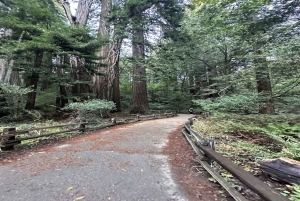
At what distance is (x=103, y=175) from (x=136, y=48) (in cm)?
1191

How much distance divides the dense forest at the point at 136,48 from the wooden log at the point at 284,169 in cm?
457

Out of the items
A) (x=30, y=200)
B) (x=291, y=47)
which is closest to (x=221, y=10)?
(x=291, y=47)

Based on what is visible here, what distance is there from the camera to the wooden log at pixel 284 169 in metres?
2.60

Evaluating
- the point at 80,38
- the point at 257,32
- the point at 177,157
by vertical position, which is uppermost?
the point at 80,38

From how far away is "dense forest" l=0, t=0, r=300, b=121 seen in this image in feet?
21.0

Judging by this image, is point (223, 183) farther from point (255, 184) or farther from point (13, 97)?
point (13, 97)

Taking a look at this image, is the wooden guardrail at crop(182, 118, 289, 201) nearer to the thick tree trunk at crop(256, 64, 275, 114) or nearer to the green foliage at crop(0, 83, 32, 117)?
the thick tree trunk at crop(256, 64, 275, 114)

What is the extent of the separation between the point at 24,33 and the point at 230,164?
1184cm

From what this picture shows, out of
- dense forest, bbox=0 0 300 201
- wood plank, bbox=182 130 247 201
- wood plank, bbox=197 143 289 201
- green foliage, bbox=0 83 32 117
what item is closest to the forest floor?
dense forest, bbox=0 0 300 201

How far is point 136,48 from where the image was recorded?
13820 millimetres

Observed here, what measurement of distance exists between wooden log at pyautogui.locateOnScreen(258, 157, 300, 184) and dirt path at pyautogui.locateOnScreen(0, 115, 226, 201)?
38.7 inches

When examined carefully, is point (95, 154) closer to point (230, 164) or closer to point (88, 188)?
point (88, 188)

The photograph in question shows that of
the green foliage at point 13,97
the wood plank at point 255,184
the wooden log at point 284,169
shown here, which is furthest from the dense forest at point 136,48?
the wood plank at point 255,184

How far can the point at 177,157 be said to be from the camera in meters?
4.43
